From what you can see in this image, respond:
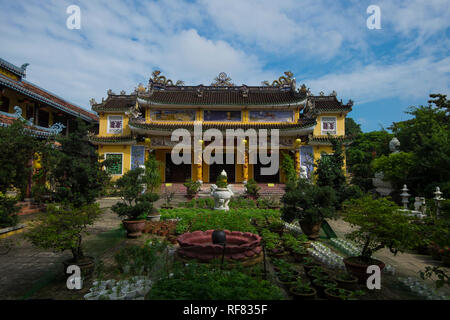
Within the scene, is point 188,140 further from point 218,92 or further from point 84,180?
point 84,180

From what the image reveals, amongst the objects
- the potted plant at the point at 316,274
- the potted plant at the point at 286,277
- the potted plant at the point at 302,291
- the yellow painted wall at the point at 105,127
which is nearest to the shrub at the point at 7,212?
the potted plant at the point at 286,277

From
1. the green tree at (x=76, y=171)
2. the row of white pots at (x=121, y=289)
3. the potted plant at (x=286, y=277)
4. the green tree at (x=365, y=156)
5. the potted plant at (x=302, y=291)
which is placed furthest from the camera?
the green tree at (x=365, y=156)

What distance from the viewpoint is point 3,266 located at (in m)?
5.19

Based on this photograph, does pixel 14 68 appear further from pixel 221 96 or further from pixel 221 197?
pixel 221 96

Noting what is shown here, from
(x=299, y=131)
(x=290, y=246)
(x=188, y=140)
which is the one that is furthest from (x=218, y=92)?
(x=290, y=246)

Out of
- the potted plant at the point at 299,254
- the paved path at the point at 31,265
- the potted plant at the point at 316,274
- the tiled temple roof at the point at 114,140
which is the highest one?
the tiled temple roof at the point at 114,140

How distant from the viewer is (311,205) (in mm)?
7215

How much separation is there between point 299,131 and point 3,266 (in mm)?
17481

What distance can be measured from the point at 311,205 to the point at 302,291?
3691 mm

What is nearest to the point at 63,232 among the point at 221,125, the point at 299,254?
the point at 299,254

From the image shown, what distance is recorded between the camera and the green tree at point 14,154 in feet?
24.0

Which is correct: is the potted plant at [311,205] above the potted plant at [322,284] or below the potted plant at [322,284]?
above

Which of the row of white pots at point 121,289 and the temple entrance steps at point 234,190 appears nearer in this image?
the row of white pots at point 121,289

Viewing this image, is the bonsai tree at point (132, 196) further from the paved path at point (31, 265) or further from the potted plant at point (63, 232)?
the potted plant at point (63, 232)
